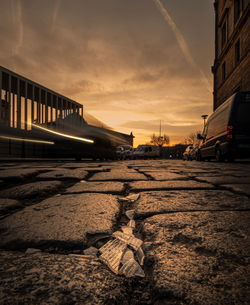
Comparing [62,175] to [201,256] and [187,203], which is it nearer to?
[187,203]

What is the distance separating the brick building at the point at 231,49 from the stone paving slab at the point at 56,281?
14.0 m

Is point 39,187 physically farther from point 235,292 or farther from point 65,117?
point 65,117

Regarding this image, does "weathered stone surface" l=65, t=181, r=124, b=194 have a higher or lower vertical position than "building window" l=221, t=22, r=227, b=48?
lower

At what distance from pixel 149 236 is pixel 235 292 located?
419mm

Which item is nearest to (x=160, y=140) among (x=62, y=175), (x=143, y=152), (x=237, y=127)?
(x=143, y=152)

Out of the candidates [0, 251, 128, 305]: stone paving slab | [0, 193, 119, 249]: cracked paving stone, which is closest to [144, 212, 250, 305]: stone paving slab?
[0, 251, 128, 305]: stone paving slab

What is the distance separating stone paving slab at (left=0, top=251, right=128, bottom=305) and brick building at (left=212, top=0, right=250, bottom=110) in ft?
45.9

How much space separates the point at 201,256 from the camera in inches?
27.4

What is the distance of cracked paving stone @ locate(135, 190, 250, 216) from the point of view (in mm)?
1310

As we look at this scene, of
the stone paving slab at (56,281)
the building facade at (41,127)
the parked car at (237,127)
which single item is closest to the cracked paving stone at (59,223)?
the stone paving slab at (56,281)

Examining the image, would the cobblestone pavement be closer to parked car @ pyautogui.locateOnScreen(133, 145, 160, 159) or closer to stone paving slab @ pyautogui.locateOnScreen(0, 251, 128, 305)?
stone paving slab @ pyautogui.locateOnScreen(0, 251, 128, 305)

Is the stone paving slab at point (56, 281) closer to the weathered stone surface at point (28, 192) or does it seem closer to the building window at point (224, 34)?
the weathered stone surface at point (28, 192)

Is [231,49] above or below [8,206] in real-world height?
above

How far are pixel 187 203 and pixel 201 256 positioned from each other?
30.5 inches
